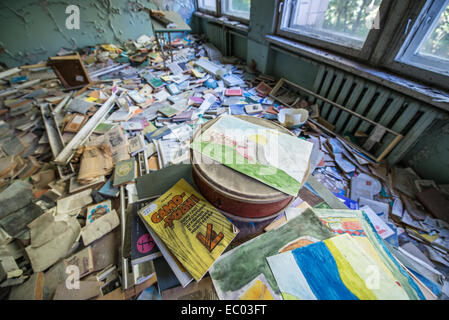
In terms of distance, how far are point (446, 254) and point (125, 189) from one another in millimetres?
2784

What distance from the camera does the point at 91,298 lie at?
44.6 inches

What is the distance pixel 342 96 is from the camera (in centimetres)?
222

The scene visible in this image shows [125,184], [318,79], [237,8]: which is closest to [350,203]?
[318,79]

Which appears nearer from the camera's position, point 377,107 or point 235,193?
point 235,193

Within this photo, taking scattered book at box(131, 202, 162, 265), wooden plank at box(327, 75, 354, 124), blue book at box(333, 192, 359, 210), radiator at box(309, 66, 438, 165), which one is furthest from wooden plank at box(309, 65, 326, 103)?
scattered book at box(131, 202, 162, 265)

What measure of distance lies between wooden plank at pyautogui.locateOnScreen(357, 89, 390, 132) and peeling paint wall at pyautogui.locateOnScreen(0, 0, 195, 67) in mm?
5690

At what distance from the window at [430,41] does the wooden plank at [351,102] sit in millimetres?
372

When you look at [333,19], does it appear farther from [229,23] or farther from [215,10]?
[215,10]

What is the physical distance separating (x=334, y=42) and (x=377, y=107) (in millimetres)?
1007

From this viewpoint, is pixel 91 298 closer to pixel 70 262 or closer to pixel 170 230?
pixel 70 262

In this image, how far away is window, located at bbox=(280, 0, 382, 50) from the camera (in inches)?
73.7

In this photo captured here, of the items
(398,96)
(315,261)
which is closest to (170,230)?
(315,261)

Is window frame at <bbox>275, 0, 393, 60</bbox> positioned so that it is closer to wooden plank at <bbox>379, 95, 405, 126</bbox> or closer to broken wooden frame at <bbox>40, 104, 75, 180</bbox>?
wooden plank at <bbox>379, 95, 405, 126</bbox>

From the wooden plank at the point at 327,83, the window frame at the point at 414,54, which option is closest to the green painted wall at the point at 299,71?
the wooden plank at the point at 327,83
